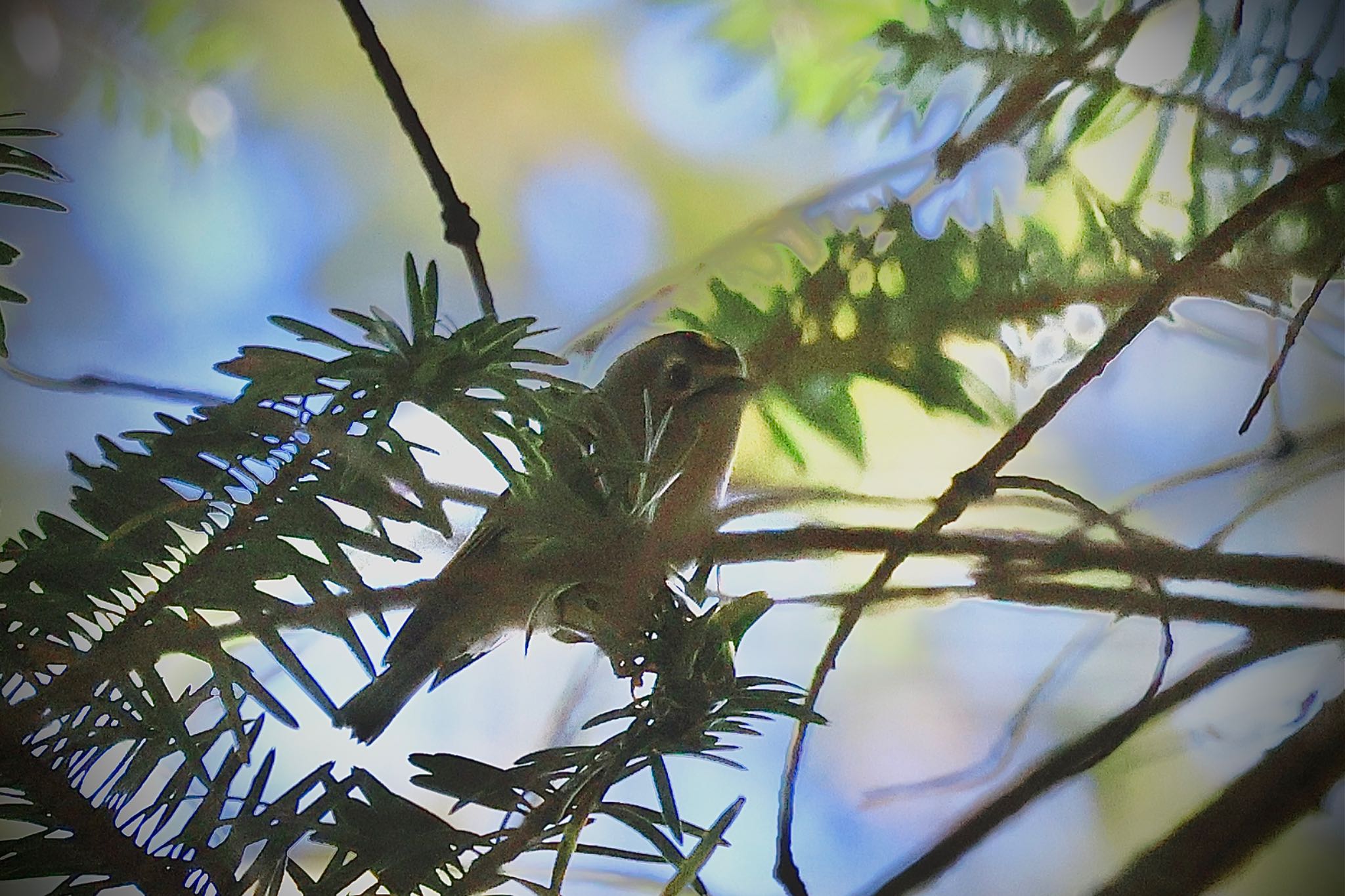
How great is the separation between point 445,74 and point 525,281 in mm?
135

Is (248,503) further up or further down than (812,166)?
further down

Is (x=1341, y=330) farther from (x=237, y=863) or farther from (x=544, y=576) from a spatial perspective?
(x=237, y=863)

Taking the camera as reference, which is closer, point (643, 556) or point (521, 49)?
point (643, 556)

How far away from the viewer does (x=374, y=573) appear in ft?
1.77

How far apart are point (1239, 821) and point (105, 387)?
2.17ft

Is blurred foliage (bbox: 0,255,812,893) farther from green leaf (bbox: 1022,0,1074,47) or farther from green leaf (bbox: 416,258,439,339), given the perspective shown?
green leaf (bbox: 1022,0,1074,47)

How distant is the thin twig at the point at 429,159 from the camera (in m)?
0.58

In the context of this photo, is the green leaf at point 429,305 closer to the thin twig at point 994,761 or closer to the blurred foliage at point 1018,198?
the blurred foliage at point 1018,198

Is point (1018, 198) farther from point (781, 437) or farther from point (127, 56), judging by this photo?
point (127, 56)

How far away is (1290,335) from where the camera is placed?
0.57 m

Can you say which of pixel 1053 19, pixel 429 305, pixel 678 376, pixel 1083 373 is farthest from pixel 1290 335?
pixel 429 305

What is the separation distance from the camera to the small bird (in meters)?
0.46

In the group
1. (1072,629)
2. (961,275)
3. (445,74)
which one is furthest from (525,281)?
(1072,629)

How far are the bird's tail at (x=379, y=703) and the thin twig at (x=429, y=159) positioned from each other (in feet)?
0.67
